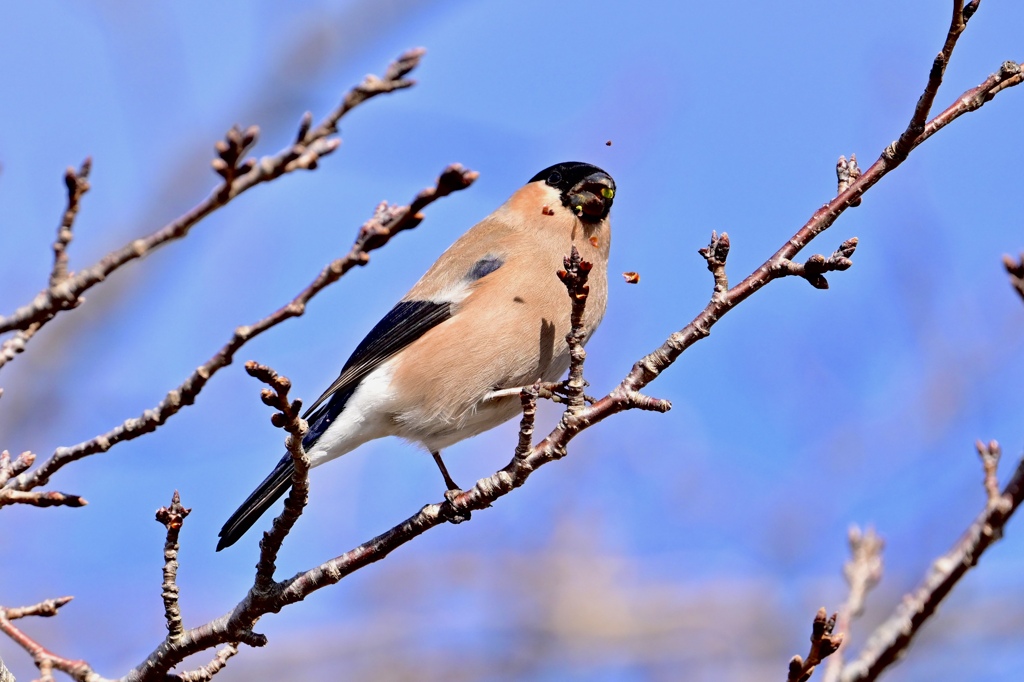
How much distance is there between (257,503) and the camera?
4.43 metres

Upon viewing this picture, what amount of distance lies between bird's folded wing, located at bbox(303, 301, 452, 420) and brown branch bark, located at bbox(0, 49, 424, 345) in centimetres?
282

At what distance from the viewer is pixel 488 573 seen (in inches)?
380

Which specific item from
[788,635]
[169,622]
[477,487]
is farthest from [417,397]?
[788,635]

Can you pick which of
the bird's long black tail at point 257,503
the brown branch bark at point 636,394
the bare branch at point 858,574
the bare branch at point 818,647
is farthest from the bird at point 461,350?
the bare branch at point 818,647

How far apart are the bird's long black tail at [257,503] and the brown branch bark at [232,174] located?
2225mm

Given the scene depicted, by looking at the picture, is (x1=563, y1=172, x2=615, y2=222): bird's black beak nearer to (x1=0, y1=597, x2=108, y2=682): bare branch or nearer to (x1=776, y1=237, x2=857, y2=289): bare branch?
(x1=776, y1=237, x2=857, y2=289): bare branch

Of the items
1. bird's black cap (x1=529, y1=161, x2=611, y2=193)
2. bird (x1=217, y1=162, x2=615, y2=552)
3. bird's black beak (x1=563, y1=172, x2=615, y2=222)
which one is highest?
bird's black cap (x1=529, y1=161, x2=611, y2=193)

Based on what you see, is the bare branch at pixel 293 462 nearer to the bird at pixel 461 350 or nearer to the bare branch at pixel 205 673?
the bare branch at pixel 205 673

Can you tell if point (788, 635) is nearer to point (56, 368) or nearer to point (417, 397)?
point (417, 397)

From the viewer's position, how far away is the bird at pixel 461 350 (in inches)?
191

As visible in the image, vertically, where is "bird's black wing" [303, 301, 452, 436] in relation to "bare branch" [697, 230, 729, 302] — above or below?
above

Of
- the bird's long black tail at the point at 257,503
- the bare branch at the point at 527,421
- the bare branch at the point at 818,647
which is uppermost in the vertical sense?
the bird's long black tail at the point at 257,503

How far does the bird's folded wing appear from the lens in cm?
518

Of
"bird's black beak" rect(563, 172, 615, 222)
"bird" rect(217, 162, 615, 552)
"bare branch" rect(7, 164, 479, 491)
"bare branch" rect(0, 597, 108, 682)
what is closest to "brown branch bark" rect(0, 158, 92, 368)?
"bare branch" rect(7, 164, 479, 491)
